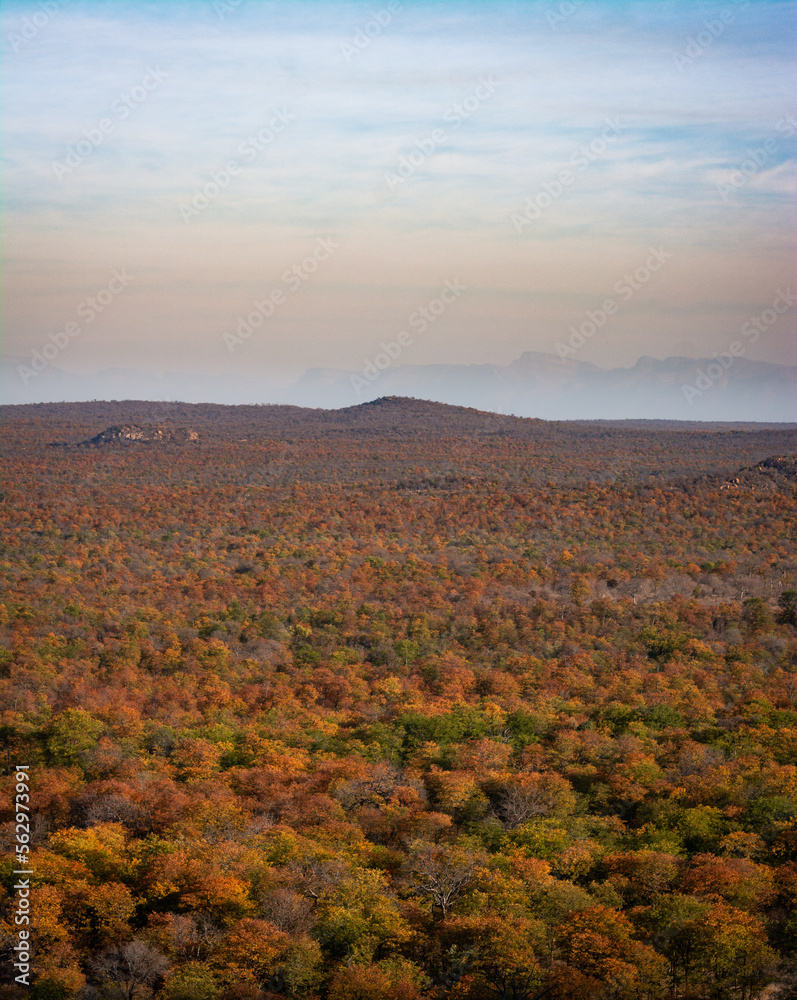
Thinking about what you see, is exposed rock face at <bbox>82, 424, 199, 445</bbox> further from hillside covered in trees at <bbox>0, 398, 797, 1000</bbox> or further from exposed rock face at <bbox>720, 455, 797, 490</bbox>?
exposed rock face at <bbox>720, 455, 797, 490</bbox>

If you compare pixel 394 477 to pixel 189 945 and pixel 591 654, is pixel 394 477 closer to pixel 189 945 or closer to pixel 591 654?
pixel 591 654

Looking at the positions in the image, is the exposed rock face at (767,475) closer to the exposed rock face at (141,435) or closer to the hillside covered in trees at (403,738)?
the hillside covered in trees at (403,738)

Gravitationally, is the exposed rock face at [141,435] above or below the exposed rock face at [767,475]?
above

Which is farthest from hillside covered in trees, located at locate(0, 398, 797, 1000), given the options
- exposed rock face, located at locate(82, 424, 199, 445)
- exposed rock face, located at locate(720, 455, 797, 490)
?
exposed rock face, located at locate(82, 424, 199, 445)

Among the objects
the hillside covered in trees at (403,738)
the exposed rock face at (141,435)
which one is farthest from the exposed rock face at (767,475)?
the exposed rock face at (141,435)

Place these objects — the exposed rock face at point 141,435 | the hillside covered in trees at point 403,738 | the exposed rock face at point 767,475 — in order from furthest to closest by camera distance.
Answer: the exposed rock face at point 141,435 < the exposed rock face at point 767,475 < the hillside covered in trees at point 403,738

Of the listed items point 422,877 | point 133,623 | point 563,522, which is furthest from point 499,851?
point 563,522

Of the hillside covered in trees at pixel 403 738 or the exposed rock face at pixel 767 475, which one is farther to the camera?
the exposed rock face at pixel 767 475
